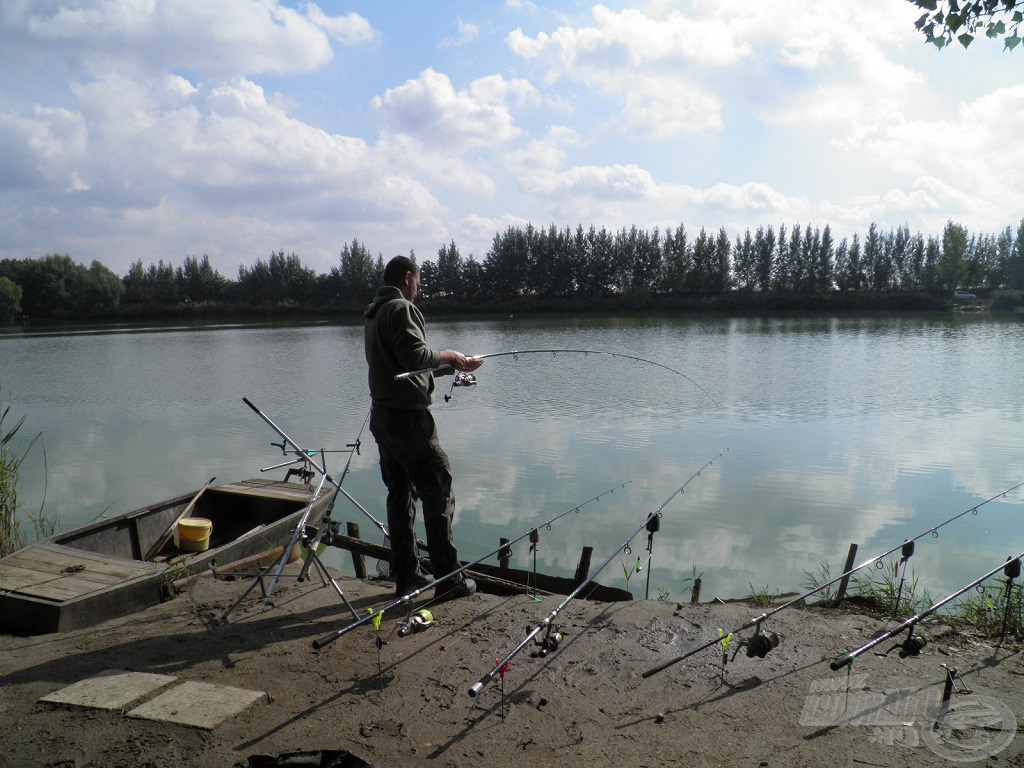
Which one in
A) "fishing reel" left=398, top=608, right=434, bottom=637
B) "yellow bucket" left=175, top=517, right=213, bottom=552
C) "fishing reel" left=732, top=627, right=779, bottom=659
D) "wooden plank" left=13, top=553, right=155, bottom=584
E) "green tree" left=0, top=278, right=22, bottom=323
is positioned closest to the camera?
"fishing reel" left=732, top=627, right=779, bottom=659

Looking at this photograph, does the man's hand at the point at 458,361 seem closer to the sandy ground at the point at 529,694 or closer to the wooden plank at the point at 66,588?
the sandy ground at the point at 529,694

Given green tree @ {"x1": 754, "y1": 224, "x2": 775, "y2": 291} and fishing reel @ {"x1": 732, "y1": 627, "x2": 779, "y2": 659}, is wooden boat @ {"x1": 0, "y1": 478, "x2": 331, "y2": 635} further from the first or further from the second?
green tree @ {"x1": 754, "y1": 224, "x2": 775, "y2": 291}

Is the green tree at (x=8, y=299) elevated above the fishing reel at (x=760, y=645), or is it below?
above

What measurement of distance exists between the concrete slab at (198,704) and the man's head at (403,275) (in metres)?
2.42

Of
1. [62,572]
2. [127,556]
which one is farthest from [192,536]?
[62,572]

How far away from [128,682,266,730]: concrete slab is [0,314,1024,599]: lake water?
4323 mm

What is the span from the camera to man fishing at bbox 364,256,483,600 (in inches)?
168

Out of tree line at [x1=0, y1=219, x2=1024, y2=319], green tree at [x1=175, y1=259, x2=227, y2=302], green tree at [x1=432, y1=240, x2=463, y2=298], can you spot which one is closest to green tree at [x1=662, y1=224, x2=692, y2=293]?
tree line at [x1=0, y1=219, x2=1024, y2=319]

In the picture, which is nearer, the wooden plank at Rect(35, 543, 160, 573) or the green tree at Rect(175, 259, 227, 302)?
the wooden plank at Rect(35, 543, 160, 573)

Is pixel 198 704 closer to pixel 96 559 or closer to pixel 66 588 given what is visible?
pixel 66 588

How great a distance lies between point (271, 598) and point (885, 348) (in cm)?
2863

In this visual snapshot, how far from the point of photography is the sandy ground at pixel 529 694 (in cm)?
288

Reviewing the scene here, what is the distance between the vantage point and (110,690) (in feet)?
10.9

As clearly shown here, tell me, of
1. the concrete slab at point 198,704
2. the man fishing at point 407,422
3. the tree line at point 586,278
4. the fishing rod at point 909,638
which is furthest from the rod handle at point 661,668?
the tree line at point 586,278
